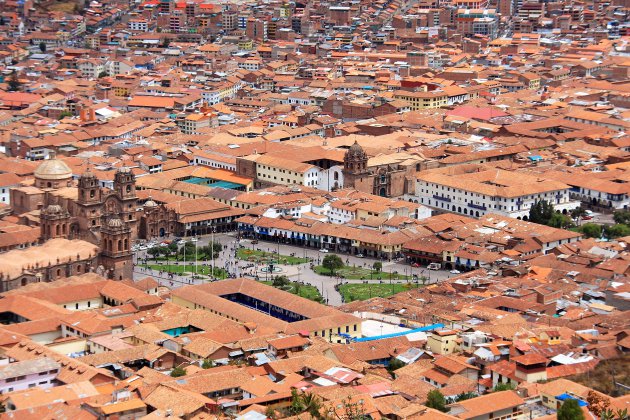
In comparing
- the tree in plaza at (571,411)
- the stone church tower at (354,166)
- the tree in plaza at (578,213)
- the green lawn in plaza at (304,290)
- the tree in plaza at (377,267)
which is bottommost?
the tree in plaza at (578,213)

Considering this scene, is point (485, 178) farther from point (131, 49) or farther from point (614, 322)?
point (131, 49)

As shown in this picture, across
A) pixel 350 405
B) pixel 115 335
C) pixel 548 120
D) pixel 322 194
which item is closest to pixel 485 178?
pixel 322 194

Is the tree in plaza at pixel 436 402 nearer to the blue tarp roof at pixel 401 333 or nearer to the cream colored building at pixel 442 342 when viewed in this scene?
the cream colored building at pixel 442 342

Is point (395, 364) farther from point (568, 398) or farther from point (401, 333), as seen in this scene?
point (568, 398)

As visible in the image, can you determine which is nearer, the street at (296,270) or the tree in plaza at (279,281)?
the tree in plaza at (279,281)

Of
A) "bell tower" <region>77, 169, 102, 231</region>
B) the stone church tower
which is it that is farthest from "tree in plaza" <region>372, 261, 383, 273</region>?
the stone church tower

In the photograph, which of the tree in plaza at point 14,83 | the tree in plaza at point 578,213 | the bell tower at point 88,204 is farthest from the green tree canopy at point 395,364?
the tree in plaza at point 14,83
